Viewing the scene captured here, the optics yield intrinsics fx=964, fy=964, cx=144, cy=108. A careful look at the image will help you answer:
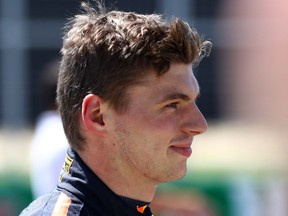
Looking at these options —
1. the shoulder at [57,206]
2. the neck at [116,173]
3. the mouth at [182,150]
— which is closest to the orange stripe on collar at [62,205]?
the shoulder at [57,206]

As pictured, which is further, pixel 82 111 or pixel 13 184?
pixel 13 184

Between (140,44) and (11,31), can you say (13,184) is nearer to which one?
(11,31)

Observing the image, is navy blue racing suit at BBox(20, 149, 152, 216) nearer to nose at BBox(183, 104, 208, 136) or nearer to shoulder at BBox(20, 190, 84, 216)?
shoulder at BBox(20, 190, 84, 216)

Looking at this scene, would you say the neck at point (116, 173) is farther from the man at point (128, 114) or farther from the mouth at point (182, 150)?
the mouth at point (182, 150)

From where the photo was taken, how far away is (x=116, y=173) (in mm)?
2850

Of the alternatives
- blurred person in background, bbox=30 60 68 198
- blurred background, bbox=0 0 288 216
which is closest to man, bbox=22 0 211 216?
blurred person in background, bbox=30 60 68 198

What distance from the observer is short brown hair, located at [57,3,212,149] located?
282cm

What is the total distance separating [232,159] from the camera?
316 inches

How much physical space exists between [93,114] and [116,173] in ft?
0.61

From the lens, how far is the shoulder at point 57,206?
2676 mm

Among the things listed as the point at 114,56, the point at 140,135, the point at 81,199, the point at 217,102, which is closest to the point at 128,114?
the point at 140,135

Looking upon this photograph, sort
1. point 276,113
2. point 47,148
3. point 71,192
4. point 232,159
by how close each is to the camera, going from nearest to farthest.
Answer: point 71,192
point 47,148
point 276,113
point 232,159

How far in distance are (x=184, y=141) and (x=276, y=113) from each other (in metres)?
4.28

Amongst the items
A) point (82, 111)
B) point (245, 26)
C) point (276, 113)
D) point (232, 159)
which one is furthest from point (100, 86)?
point (245, 26)
